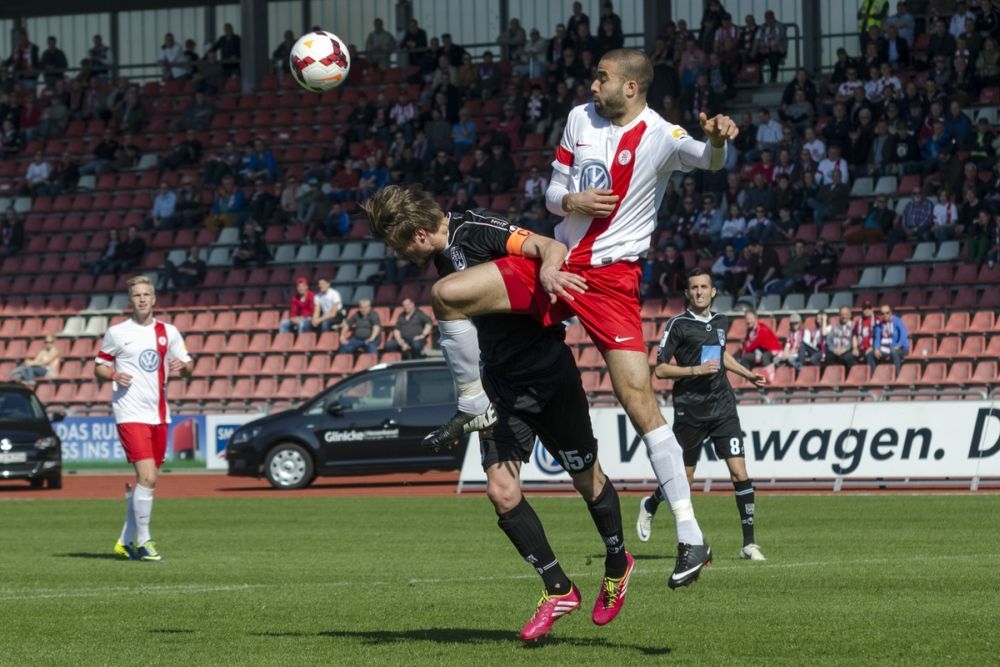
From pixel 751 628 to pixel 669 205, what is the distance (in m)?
23.1

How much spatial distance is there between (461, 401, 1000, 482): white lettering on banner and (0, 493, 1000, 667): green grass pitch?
2076 mm

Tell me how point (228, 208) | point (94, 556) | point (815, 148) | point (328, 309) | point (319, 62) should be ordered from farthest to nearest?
point (228, 208), point (328, 309), point (815, 148), point (319, 62), point (94, 556)

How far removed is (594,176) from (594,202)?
311 mm

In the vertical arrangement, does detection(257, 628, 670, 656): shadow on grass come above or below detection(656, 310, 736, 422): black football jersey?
below

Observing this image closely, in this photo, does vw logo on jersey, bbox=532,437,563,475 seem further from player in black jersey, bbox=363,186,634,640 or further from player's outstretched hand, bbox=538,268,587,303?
player's outstretched hand, bbox=538,268,587,303

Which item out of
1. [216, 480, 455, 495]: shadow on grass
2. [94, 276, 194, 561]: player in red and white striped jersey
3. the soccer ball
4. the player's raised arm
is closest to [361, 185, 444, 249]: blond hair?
the player's raised arm

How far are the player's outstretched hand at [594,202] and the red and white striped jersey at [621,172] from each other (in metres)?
0.13

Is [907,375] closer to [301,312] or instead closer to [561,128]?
[561,128]

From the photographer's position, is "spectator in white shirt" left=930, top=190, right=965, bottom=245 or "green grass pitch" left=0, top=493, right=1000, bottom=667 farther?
"spectator in white shirt" left=930, top=190, right=965, bottom=245

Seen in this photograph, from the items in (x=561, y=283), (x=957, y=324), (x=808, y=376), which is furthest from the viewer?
(x=957, y=324)

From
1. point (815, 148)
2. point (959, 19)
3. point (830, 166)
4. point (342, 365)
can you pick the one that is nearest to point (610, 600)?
Answer: point (830, 166)

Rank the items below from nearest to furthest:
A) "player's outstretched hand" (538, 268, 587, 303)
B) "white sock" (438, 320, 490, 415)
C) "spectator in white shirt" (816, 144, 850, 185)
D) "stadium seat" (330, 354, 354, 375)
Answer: "player's outstretched hand" (538, 268, 587, 303), "white sock" (438, 320, 490, 415), "spectator in white shirt" (816, 144, 850, 185), "stadium seat" (330, 354, 354, 375)

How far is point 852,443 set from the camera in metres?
22.0

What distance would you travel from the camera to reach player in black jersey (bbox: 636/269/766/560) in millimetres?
14328
